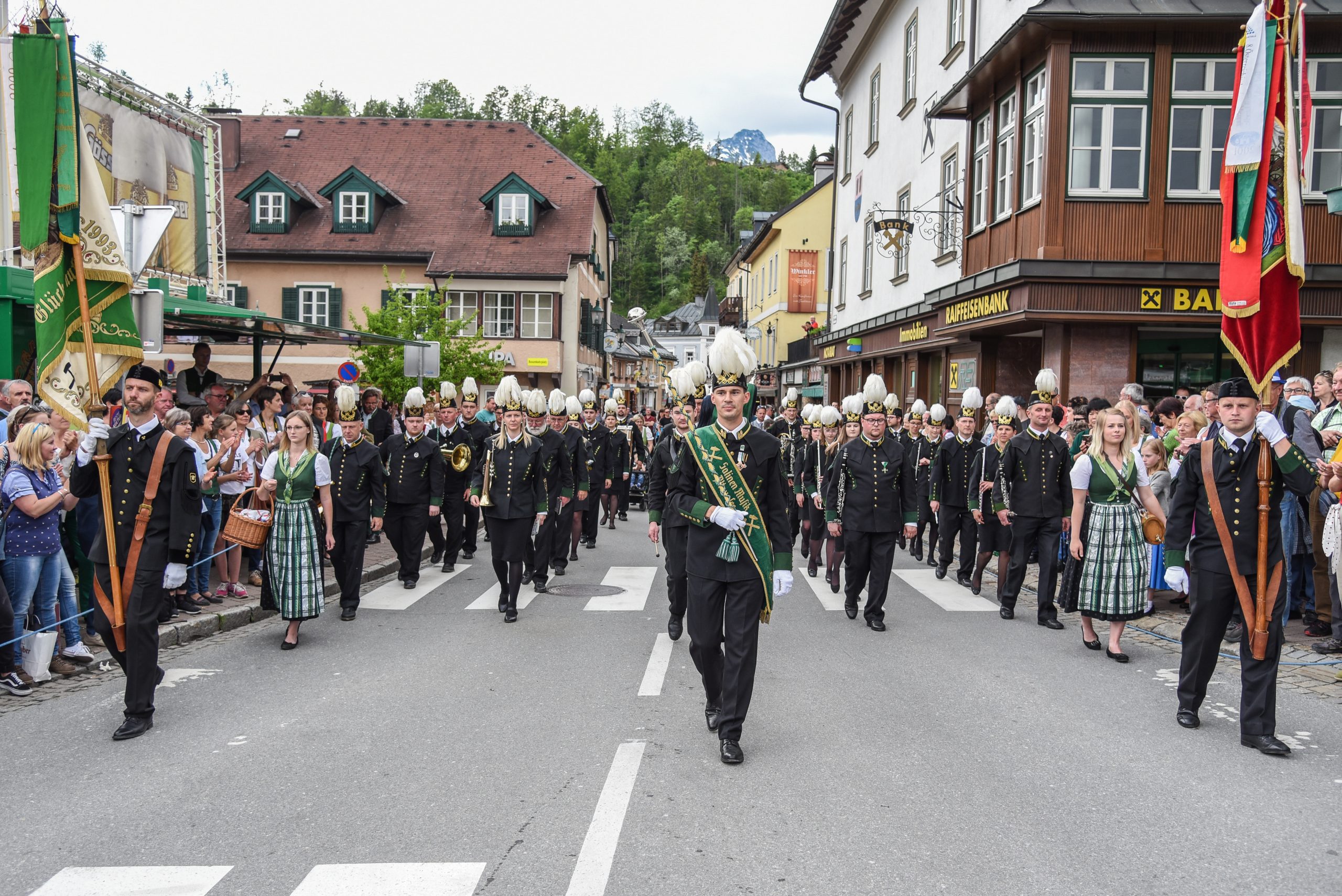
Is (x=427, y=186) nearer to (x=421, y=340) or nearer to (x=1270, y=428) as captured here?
(x=421, y=340)

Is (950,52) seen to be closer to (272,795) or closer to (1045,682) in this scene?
(1045,682)

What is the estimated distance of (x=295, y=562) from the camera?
8.18 metres

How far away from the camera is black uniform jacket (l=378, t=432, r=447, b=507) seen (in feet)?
37.7

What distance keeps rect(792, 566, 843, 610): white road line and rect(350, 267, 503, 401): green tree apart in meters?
16.0

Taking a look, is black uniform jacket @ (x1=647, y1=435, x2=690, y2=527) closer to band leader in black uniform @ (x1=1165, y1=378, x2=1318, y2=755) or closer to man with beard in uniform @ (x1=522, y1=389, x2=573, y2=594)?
band leader in black uniform @ (x1=1165, y1=378, x2=1318, y2=755)

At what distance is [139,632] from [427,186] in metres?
37.6

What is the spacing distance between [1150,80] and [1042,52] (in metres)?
1.52

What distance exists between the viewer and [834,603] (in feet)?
34.3

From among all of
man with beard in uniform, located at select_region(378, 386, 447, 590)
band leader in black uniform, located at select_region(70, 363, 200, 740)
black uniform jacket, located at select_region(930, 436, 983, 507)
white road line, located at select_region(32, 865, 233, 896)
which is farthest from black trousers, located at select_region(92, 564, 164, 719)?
black uniform jacket, located at select_region(930, 436, 983, 507)

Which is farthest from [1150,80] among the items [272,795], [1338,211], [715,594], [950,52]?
[272,795]

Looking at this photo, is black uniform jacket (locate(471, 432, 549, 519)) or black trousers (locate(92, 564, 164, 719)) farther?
black uniform jacket (locate(471, 432, 549, 519))

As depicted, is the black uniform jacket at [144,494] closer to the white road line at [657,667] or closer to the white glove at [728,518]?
the white road line at [657,667]

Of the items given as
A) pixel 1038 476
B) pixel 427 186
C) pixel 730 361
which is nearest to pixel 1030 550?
pixel 1038 476

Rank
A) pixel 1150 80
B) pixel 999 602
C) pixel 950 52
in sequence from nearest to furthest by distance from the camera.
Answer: pixel 999 602
pixel 1150 80
pixel 950 52
